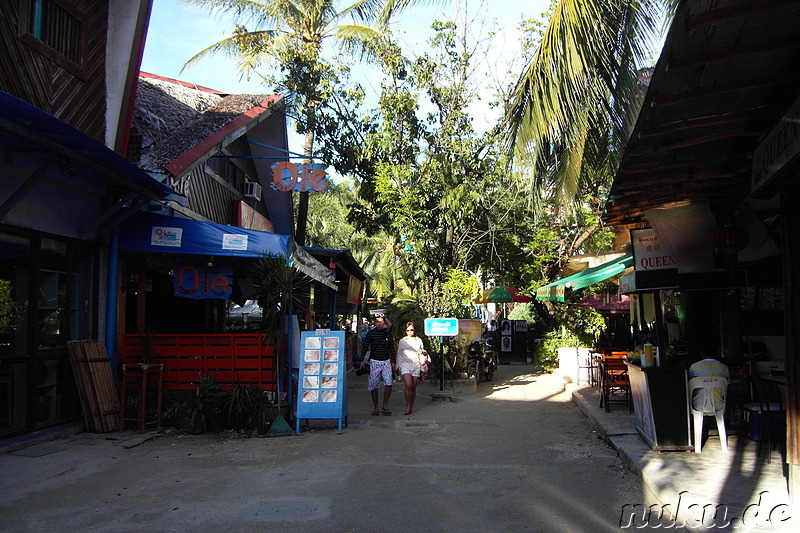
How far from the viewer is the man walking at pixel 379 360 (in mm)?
11312

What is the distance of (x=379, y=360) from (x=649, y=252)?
5.11m

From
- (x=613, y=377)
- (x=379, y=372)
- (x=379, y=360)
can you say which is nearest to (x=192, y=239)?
(x=379, y=360)

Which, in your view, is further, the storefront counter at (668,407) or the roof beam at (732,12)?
the storefront counter at (668,407)

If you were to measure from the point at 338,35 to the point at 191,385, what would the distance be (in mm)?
11307

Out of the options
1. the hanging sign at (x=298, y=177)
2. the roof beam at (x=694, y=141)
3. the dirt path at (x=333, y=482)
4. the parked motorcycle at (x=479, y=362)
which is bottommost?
the dirt path at (x=333, y=482)

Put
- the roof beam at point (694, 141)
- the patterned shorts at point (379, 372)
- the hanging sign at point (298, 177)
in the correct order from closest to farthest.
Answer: the roof beam at point (694, 141) → the patterned shorts at point (379, 372) → the hanging sign at point (298, 177)

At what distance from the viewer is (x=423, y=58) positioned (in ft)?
55.1

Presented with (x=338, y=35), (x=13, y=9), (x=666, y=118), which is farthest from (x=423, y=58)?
(x=666, y=118)

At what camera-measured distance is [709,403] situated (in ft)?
23.2

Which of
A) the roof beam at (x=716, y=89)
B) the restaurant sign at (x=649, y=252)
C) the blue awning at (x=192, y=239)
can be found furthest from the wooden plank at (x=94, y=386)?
the roof beam at (x=716, y=89)

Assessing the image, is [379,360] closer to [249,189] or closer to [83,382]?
[83,382]

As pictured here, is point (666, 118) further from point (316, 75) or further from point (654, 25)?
point (316, 75)

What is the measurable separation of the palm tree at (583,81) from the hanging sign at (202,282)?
5187mm

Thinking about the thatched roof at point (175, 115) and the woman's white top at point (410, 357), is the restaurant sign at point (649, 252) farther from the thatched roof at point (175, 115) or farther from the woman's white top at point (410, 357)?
the thatched roof at point (175, 115)
